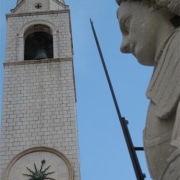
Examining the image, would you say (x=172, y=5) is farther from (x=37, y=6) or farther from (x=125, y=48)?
(x=37, y=6)

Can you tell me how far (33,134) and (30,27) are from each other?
427 centimetres

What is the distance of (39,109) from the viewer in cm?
1308

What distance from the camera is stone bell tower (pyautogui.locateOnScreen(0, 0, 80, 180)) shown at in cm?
1199

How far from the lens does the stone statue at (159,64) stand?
154cm

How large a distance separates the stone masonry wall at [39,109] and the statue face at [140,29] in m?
10.0

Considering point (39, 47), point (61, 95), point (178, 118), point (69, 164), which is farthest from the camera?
point (39, 47)

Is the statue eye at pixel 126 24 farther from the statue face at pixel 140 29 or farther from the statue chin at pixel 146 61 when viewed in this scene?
the statue chin at pixel 146 61

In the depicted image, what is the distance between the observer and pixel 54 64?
557 inches

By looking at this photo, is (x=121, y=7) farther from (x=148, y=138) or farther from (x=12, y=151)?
(x=12, y=151)

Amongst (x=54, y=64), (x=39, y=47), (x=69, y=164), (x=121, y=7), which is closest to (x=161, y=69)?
(x=121, y=7)

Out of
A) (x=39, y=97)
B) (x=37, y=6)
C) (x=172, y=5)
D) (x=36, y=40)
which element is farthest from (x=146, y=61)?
(x=37, y=6)

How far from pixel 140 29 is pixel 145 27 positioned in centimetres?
2

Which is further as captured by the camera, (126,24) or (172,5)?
(126,24)

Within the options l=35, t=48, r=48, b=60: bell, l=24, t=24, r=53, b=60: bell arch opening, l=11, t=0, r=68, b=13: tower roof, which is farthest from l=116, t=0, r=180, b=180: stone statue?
l=11, t=0, r=68, b=13: tower roof
